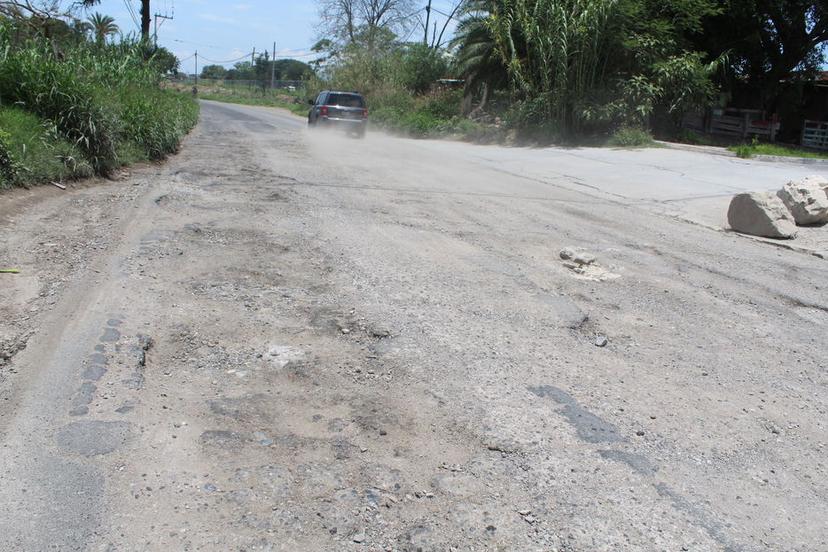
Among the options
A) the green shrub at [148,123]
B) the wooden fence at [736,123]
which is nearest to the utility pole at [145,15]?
the green shrub at [148,123]

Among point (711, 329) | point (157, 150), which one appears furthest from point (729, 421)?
point (157, 150)

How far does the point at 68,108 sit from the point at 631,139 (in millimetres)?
16366

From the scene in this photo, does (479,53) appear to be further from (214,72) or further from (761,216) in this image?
(214,72)

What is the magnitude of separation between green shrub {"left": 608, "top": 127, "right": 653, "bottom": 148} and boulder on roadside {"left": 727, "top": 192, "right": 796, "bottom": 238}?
12597 millimetres

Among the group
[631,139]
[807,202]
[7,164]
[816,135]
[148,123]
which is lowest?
[7,164]

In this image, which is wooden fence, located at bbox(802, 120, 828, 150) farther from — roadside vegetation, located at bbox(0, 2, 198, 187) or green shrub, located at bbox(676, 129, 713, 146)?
roadside vegetation, located at bbox(0, 2, 198, 187)

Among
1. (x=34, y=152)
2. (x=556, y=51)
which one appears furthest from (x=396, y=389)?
(x=556, y=51)

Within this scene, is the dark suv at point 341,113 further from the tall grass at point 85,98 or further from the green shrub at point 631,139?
the tall grass at point 85,98

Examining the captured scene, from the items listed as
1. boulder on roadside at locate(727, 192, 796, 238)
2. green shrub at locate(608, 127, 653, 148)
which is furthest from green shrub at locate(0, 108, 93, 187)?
green shrub at locate(608, 127, 653, 148)

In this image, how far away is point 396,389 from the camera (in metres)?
3.99

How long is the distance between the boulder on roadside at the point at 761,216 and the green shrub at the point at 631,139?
12597 millimetres

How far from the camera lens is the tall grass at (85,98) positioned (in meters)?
10.4

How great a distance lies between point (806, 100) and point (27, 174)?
99.0 ft

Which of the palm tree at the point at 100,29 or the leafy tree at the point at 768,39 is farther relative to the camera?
the leafy tree at the point at 768,39
